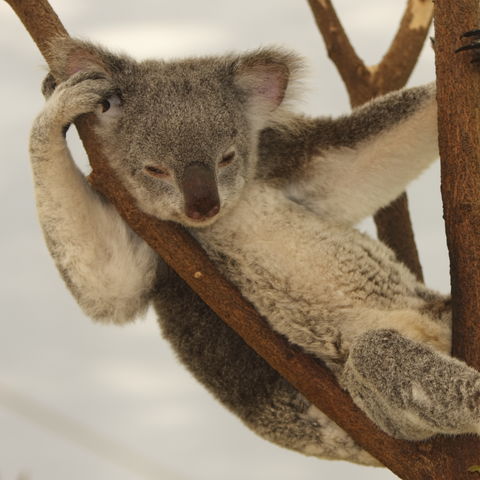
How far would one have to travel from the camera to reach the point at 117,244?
356 cm

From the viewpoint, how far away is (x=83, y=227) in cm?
345

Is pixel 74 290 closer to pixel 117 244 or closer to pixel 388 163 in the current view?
pixel 117 244

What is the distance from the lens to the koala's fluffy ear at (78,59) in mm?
3395

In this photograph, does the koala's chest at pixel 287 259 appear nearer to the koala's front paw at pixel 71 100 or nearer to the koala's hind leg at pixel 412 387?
the koala's hind leg at pixel 412 387

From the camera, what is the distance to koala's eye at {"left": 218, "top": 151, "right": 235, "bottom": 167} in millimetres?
3320

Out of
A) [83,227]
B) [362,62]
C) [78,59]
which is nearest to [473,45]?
[78,59]

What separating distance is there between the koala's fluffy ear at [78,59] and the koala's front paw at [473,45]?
1.28 meters

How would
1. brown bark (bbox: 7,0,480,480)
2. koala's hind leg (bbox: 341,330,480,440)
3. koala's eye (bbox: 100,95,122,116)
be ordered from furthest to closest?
koala's eye (bbox: 100,95,122,116)
brown bark (bbox: 7,0,480,480)
koala's hind leg (bbox: 341,330,480,440)

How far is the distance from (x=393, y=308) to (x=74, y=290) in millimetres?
1233

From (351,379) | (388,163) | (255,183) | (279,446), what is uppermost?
(388,163)

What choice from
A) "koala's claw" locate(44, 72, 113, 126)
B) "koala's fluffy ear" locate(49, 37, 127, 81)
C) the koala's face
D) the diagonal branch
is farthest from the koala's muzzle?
the diagonal branch

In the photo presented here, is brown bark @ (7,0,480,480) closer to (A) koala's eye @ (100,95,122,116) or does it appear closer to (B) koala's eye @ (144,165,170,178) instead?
(B) koala's eye @ (144,165,170,178)

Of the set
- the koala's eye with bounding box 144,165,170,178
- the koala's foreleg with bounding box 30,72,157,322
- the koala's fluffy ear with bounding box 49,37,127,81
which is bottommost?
the koala's foreleg with bounding box 30,72,157,322

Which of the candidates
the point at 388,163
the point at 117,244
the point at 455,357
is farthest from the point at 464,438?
the point at 117,244
